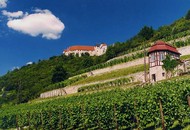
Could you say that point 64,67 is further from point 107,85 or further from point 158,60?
point 158,60

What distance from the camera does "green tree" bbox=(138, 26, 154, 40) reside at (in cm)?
10522

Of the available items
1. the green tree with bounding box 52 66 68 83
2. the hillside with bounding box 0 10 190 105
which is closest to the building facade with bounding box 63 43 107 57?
the hillside with bounding box 0 10 190 105

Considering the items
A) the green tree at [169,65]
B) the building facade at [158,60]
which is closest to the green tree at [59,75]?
the building facade at [158,60]

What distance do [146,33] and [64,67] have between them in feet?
110

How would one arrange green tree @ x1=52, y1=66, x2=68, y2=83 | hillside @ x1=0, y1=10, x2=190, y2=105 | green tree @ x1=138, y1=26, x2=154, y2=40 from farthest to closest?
1. green tree @ x1=138, y1=26, x2=154, y2=40
2. green tree @ x1=52, y1=66, x2=68, y2=83
3. hillside @ x1=0, y1=10, x2=190, y2=105

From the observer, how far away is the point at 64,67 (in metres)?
117

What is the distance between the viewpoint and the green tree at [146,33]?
105 m

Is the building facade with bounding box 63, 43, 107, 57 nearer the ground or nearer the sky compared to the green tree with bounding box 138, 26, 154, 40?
nearer the sky

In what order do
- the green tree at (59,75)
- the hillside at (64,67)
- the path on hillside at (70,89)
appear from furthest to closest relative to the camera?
the green tree at (59,75) → the hillside at (64,67) → the path on hillside at (70,89)

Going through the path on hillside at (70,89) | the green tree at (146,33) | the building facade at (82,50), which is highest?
the building facade at (82,50)

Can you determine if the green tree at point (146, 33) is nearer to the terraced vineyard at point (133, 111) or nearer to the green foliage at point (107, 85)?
the green foliage at point (107, 85)

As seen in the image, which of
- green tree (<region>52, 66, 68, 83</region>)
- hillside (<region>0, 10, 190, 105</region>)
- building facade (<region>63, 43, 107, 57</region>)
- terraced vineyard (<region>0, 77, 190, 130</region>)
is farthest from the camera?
building facade (<region>63, 43, 107, 57</region>)

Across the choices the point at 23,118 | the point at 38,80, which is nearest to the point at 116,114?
the point at 23,118

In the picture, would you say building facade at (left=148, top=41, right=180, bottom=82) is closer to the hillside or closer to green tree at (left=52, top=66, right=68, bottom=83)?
the hillside
